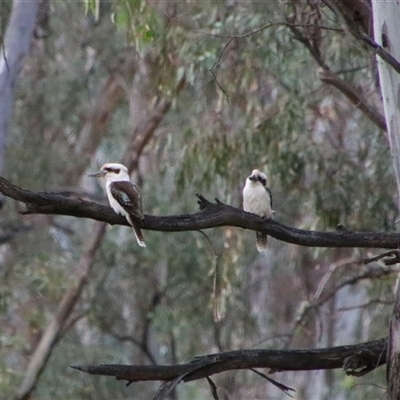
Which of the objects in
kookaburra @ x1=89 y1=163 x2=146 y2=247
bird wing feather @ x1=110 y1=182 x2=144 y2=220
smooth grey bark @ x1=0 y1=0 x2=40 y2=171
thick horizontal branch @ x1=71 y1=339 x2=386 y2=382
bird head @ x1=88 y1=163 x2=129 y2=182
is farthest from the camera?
smooth grey bark @ x1=0 y1=0 x2=40 y2=171

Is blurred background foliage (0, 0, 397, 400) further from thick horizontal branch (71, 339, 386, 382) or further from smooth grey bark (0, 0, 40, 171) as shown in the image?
thick horizontal branch (71, 339, 386, 382)

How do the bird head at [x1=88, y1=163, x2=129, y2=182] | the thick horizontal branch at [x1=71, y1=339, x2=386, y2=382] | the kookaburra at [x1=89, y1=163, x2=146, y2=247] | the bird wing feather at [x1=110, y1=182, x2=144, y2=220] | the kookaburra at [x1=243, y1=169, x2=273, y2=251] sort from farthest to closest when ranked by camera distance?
the kookaburra at [x1=243, y1=169, x2=273, y2=251] → the bird head at [x1=88, y1=163, x2=129, y2=182] → the bird wing feather at [x1=110, y1=182, x2=144, y2=220] → the kookaburra at [x1=89, y1=163, x2=146, y2=247] → the thick horizontal branch at [x1=71, y1=339, x2=386, y2=382]

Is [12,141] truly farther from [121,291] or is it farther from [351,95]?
[351,95]

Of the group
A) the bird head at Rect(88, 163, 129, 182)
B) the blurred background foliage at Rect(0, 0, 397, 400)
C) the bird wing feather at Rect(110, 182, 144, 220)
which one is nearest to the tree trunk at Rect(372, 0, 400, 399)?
the bird wing feather at Rect(110, 182, 144, 220)

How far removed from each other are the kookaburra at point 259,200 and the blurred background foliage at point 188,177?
1468 mm

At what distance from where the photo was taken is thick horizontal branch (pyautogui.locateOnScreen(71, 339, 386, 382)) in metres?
4.41

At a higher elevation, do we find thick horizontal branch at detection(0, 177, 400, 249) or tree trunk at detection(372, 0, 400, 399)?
tree trunk at detection(372, 0, 400, 399)

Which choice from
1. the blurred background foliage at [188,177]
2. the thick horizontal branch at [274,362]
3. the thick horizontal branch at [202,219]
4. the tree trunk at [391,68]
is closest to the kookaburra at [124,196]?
the thick horizontal branch at [202,219]

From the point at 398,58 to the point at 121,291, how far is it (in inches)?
306

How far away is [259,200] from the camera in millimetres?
6035

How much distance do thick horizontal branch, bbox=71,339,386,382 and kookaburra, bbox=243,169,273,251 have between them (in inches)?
48.1

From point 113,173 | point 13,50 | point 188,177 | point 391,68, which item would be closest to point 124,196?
point 113,173

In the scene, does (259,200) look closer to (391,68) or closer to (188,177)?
(391,68)

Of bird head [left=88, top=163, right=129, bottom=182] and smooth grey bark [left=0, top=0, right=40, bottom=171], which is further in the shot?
smooth grey bark [left=0, top=0, right=40, bottom=171]
